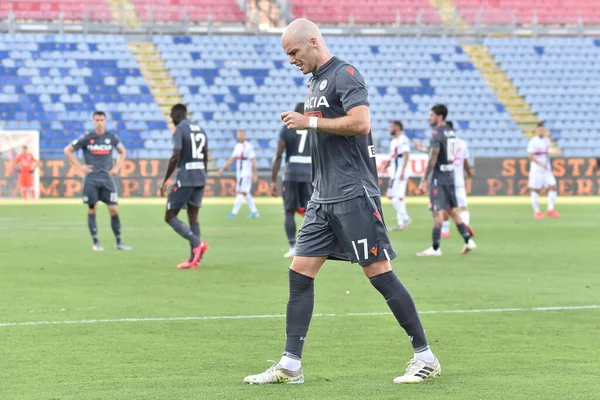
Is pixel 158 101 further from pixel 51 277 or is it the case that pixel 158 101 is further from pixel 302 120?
pixel 302 120

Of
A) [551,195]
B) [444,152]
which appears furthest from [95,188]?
[551,195]

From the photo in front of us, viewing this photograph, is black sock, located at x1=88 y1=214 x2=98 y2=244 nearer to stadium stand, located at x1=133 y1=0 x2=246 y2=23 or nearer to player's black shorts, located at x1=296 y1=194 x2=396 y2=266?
player's black shorts, located at x1=296 y1=194 x2=396 y2=266

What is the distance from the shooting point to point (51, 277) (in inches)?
532

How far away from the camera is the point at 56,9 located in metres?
43.5

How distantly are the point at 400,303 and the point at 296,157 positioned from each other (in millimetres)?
9890

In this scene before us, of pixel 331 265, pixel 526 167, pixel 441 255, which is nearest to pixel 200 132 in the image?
pixel 331 265

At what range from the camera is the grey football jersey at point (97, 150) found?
18.0 metres

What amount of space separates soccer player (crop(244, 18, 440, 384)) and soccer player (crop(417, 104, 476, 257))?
9693 mm

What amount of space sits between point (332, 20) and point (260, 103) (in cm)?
659

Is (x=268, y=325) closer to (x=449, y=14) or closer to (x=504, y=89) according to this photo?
(x=504, y=89)

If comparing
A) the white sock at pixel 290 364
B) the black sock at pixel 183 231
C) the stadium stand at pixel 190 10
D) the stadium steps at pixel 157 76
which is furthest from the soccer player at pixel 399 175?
the stadium stand at pixel 190 10

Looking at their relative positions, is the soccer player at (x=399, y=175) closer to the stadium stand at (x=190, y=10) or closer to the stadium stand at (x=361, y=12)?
the stadium stand at (x=190, y=10)

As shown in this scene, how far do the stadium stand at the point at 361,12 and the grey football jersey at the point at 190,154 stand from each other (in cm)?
3094

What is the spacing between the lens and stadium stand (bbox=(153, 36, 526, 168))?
4072cm
